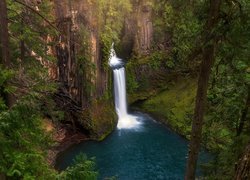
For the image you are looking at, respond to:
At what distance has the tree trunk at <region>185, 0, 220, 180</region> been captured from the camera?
8.03 metres

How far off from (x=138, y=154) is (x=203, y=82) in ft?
62.1

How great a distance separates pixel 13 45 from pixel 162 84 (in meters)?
24.2

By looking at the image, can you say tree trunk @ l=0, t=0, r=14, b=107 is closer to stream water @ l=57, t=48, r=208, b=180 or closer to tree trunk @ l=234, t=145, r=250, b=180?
tree trunk @ l=234, t=145, r=250, b=180

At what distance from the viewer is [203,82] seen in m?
8.44

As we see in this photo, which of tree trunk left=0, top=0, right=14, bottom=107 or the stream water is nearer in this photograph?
tree trunk left=0, top=0, right=14, bottom=107

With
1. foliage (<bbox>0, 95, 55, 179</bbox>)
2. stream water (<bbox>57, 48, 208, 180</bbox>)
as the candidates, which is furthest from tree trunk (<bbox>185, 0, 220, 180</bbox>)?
stream water (<bbox>57, 48, 208, 180</bbox>)

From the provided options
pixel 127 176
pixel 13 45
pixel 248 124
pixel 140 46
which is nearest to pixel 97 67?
pixel 140 46

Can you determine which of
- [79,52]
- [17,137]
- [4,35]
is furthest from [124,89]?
[17,137]

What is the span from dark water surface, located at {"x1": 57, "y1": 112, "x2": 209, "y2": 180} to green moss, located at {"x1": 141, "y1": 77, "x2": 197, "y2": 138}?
4.70ft

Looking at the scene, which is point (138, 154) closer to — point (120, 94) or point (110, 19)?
point (120, 94)

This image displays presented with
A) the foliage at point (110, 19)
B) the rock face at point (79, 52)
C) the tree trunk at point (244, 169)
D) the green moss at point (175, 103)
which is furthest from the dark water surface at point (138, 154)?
the tree trunk at point (244, 169)

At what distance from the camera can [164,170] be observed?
953 inches

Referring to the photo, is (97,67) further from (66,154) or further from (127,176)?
(127,176)

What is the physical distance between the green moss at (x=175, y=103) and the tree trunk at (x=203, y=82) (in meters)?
22.3
